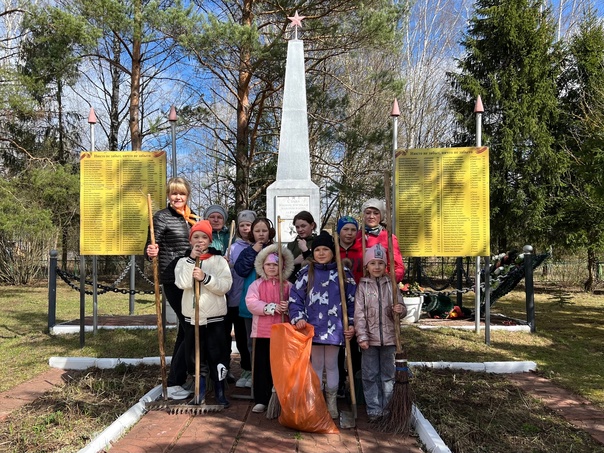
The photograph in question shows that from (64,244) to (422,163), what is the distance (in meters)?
16.4

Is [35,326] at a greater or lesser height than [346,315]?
lesser

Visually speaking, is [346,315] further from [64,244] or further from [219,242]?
[64,244]

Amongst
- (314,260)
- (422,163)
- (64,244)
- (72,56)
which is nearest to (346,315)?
(314,260)

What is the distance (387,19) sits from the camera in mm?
10727

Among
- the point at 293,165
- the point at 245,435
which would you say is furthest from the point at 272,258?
the point at 293,165

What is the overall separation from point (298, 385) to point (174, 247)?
1591 millimetres

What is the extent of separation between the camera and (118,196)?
20.5 ft

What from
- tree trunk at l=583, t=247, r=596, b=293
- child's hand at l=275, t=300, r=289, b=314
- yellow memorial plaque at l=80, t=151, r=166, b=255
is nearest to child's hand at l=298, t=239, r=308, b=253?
child's hand at l=275, t=300, r=289, b=314

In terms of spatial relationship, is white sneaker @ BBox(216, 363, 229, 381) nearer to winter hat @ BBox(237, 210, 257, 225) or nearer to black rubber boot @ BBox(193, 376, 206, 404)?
black rubber boot @ BBox(193, 376, 206, 404)

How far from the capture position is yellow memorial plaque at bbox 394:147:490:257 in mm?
6133

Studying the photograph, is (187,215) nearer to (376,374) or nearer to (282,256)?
(282,256)

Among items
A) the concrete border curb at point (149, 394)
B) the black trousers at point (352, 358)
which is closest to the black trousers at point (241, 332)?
the concrete border curb at point (149, 394)

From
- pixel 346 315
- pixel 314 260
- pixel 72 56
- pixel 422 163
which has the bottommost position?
pixel 346 315

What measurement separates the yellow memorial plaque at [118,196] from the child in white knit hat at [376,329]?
361 cm
